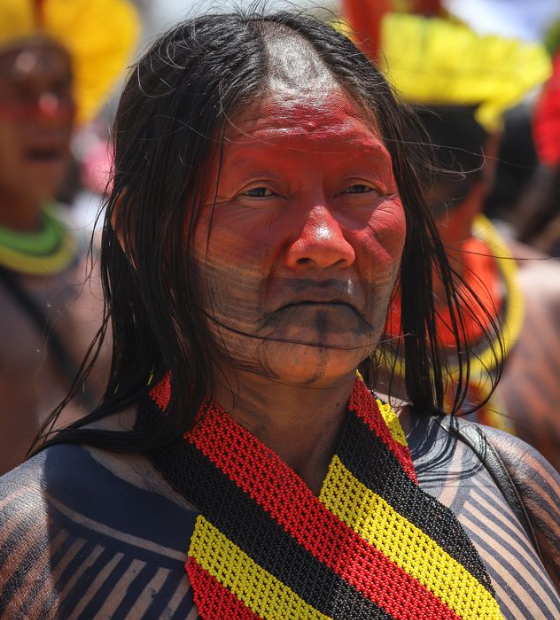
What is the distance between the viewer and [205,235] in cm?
180

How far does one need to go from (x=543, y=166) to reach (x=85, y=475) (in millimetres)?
4412

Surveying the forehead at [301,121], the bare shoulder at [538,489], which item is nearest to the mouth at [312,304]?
the forehead at [301,121]

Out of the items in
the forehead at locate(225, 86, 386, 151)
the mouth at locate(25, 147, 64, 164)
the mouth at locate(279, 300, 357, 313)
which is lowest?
the mouth at locate(25, 147, 64, 164)

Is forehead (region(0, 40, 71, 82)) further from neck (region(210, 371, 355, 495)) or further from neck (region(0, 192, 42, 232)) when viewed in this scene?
neck (region(210, 371, 355, 495))

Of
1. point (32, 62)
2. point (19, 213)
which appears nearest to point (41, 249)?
point (19, 213)

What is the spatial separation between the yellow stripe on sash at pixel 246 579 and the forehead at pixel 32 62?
3653mm

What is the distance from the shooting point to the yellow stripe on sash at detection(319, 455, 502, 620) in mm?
1812

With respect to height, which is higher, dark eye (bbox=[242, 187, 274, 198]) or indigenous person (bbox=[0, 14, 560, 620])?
dark eye (bbox=[242, 187, 274, 198])

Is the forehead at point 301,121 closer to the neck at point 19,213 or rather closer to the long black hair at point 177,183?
the long black hair at point 177,183

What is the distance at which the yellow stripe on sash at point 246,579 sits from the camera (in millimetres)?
1719

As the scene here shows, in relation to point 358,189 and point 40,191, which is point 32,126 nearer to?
point 40,191

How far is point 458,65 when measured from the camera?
4.28 metres

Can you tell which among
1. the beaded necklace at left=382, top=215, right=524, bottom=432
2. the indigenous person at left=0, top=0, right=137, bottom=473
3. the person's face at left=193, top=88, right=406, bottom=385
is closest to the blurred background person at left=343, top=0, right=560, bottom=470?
the beaded necklace at left=382, top=215, right=524, bottom=432

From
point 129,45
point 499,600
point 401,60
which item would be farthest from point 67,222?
point 499,600
